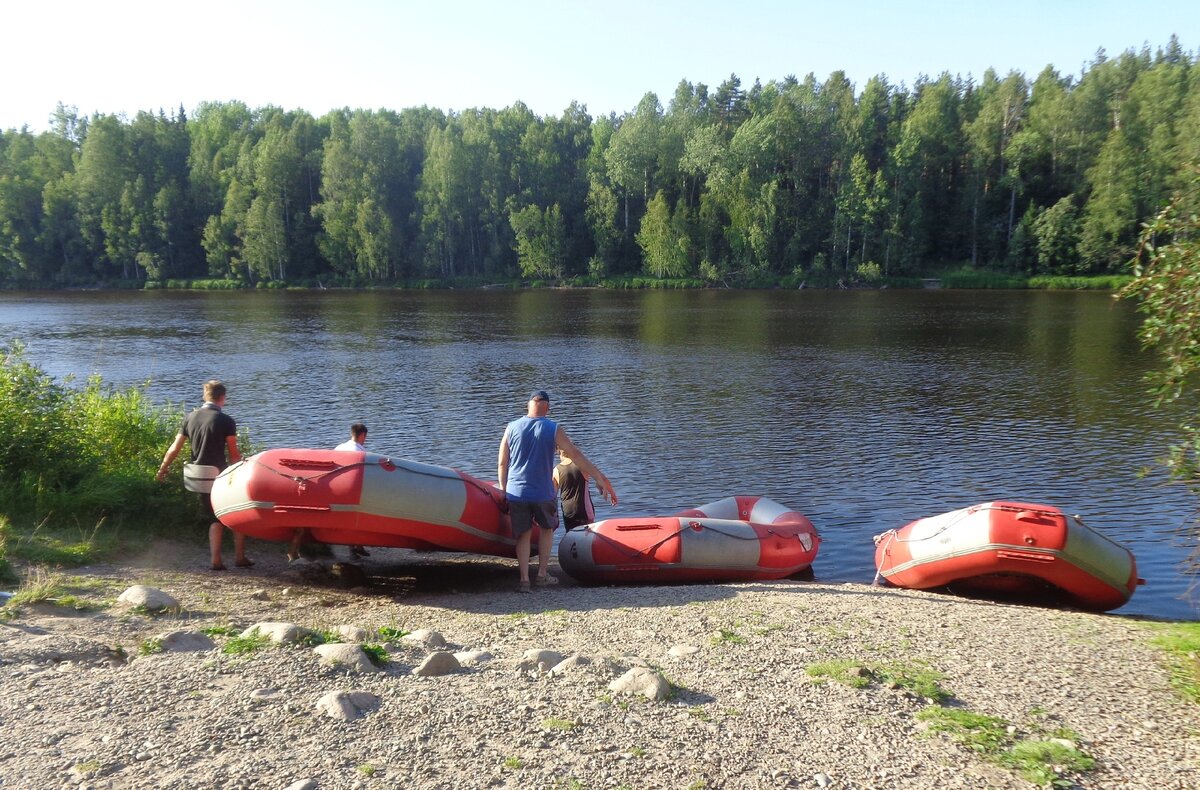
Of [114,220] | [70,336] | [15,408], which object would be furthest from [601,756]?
[114,220]

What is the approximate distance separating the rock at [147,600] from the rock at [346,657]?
183 centimetres

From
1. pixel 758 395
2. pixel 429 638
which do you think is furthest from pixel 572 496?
pixel 758 395

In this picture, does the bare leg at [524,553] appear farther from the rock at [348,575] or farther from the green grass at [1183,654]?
the green grass at [1183,654]

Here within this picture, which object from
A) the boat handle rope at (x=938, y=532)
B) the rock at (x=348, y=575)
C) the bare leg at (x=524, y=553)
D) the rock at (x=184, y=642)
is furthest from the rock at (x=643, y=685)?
the boat handle rope at (x=938, y=532)

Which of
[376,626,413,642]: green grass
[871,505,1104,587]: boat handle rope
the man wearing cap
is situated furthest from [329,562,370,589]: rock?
[871,505,1104,587]: boat handle rope

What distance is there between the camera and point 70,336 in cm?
3950

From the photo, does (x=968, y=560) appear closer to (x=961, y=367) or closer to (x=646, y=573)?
(x=646, y=573)

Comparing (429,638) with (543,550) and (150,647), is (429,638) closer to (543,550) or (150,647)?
(150,647)

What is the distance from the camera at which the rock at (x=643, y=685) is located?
16.5ft

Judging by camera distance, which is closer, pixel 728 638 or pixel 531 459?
pixel 728 638

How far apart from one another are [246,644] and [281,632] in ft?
0.80

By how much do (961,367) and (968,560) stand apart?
20786 mm

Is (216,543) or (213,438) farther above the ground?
(213,438)

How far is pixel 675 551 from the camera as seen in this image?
9.48 metres
